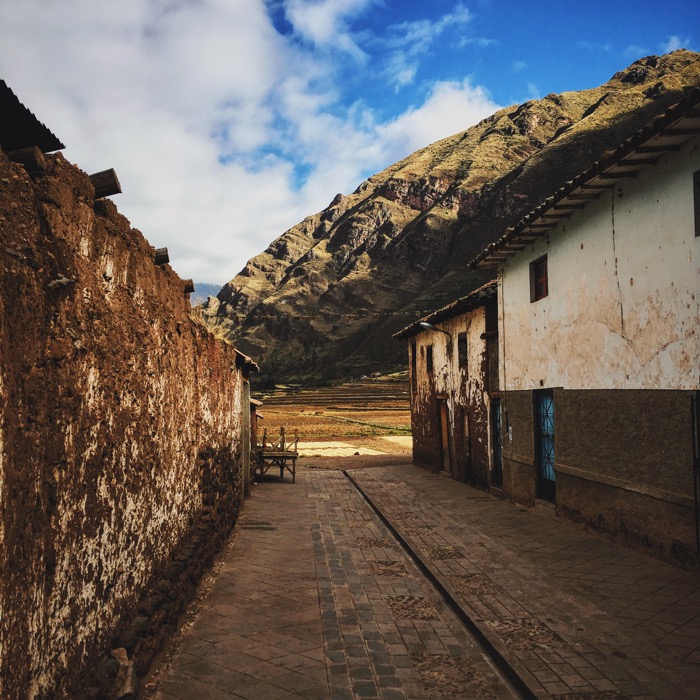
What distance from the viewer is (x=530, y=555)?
870 cm

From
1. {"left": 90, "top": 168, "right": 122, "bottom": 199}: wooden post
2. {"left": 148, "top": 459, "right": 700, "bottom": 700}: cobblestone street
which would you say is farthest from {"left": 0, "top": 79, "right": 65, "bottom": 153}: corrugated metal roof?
{"left": 148, "top": 459, "right": 700, "bottom": 700}: cobblestone street

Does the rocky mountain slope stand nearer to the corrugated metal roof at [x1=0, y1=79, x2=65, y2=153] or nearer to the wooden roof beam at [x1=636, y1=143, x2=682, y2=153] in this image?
the corrugated metal roof at [x1=0, y1=79, x2=65, y2=153]

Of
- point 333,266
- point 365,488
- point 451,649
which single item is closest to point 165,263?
point 451,649

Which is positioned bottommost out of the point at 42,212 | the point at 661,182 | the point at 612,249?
the point at 42,212

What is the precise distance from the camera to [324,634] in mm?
5832

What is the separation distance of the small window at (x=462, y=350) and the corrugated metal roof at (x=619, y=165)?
200 inches

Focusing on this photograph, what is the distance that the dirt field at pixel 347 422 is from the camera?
2512cm

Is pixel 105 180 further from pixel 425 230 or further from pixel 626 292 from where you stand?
pixel 425 230

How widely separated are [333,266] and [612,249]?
160644 mm

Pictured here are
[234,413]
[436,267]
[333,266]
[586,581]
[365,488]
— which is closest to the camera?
[586,581]

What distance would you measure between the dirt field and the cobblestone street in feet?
40.3

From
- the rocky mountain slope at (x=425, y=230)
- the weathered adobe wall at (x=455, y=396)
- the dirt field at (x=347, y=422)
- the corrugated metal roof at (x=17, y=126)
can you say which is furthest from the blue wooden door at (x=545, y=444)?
the rocky mountain slope at (x=425, y=230)

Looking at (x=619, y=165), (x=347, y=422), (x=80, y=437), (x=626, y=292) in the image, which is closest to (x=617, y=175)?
(x=619, y=165)

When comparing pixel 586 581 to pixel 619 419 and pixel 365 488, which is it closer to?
pixel 619 419
